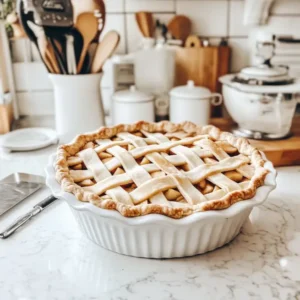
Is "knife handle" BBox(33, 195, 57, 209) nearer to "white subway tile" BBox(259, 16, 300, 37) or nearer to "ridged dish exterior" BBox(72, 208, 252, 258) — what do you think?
"ridged dish exterior" BBox(72, 208, 252, 258)

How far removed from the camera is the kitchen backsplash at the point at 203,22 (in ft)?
4.12

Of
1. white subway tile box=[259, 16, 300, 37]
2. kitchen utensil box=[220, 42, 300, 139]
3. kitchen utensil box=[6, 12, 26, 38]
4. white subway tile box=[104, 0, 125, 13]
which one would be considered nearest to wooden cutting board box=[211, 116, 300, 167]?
kitchen utensil box=[220, 42, 300, 139]

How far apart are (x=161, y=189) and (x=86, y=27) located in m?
0.58

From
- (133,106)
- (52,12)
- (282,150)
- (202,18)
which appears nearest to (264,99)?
(282,150)

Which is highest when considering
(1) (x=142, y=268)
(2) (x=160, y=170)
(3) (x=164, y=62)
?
(3) (x=164, y=62)

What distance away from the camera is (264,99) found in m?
0.99

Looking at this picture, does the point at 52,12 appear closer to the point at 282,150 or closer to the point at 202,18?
the point at 202,18

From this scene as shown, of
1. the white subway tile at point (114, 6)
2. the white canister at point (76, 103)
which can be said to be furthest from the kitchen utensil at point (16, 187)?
the white subway tile at point (114, 6)

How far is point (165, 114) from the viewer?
4.10 ft

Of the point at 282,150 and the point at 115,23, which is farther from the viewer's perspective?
the point at 115,23

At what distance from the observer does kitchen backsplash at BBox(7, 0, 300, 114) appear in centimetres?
125

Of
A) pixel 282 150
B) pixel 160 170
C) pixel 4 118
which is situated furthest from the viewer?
pixel 4 118

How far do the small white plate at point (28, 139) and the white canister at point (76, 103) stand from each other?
44mm

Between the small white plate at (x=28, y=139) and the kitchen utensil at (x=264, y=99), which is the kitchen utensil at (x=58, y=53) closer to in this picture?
the small white plate at (x=28, y=139)
